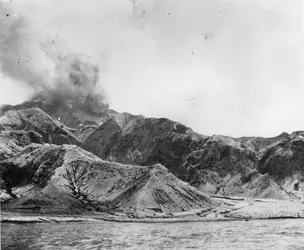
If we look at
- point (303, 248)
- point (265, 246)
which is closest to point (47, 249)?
point (265, 246)

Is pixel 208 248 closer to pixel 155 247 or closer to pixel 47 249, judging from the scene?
pixel 155 247

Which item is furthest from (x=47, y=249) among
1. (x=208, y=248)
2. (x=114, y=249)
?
(x=208, y=248)

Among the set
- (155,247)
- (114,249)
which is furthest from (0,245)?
(155,247)

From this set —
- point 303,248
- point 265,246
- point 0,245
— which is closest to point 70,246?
point 0,245

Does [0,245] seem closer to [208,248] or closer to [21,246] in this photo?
[21,246]

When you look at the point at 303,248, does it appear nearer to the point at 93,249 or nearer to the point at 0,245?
the point at 93,249
